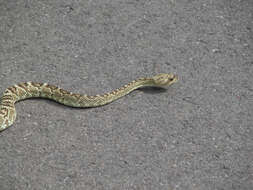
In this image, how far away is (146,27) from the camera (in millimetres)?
9461

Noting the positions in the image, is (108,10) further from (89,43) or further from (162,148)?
(162,148)

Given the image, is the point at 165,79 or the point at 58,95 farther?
the point at 165,79

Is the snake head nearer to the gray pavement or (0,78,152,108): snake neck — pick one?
the gray pavement

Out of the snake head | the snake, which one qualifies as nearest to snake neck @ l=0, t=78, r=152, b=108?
the snake

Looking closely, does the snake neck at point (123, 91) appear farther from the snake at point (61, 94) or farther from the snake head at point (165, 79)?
the snake head at point (165, 79)

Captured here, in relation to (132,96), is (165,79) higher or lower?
higher

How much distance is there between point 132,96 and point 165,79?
0.65m

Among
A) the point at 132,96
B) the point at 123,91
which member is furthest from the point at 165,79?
the point at 123,91

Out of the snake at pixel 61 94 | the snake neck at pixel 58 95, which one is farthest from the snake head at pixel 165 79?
the snake neck at pixel 58 95

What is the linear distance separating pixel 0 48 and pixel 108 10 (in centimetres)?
245

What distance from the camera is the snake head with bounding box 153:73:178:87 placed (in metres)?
8.04

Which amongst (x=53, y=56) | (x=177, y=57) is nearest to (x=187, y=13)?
(x=177, y=57)

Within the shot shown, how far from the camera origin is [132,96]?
8086 millimetres

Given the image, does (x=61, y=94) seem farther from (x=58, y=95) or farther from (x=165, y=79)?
(x=165, y=79)
